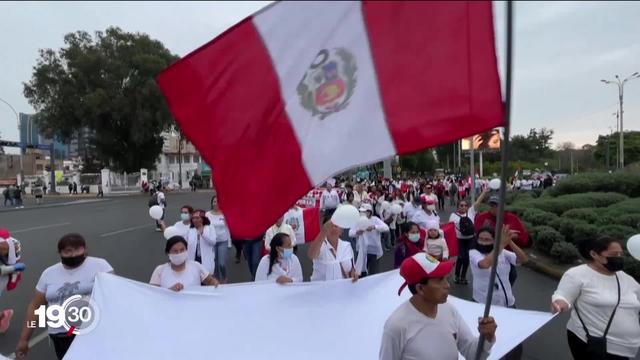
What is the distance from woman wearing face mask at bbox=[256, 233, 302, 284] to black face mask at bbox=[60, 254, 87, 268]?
1729 mm

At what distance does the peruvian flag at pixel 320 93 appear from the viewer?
251cm

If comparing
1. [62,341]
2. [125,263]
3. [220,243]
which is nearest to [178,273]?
[62,341]

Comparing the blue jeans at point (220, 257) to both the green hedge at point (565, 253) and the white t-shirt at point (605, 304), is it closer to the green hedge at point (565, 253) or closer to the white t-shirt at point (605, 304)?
the white t-shirt at point (605, 304)

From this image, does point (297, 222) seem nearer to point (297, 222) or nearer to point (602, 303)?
point (297, 222)

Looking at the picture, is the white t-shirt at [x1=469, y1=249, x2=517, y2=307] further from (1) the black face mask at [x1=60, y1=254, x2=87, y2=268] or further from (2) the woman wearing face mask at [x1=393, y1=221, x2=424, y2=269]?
(1) the black face mask at [x1=60, y1=254, x2=87, y2=268]

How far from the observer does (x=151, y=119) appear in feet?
155

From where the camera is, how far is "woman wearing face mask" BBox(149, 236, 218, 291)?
477 cm

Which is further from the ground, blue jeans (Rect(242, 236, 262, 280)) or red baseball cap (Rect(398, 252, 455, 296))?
red baseball cap (Rect(398, 252, 455, 296))

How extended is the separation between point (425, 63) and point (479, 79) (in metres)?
0.27

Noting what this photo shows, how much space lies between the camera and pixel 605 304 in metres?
3.65

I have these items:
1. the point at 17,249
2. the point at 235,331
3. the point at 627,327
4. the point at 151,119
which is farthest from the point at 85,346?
the point at 151,119

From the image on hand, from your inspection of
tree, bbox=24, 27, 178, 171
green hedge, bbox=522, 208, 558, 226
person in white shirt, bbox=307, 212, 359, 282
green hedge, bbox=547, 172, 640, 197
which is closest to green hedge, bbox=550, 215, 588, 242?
green hedge, bbox=522, 208, 558, 226

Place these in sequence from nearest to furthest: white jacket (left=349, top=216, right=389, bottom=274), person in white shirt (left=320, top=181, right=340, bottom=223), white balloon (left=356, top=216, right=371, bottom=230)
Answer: white balloon (left=356, top=216, right=371, bottom=230) < white jacket (left=349, top=216, right=389, bottom=274) < person in white shirt (left=320, top=181, right=340, bottom=223)

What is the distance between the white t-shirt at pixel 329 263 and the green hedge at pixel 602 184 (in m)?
16.5
